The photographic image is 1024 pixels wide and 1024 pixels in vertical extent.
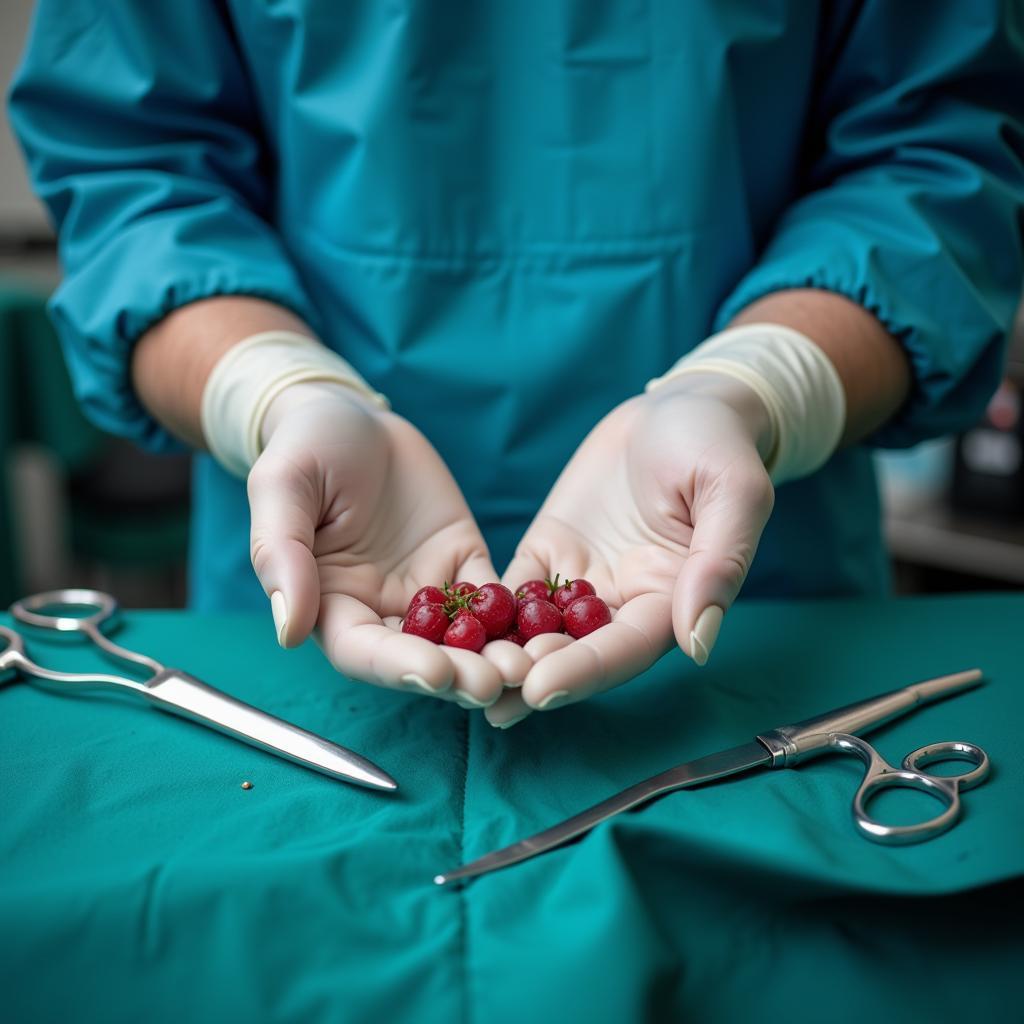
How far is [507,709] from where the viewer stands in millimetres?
807

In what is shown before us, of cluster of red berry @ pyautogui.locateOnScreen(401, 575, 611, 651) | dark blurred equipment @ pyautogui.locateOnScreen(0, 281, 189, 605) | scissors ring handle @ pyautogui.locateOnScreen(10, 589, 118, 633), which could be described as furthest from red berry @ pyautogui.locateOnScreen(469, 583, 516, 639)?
dark blurred equipment @ pyautogui.locateOnScreen(0, 281, 189, 605)

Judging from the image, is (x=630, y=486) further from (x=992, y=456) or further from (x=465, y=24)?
(x=992, y=456)

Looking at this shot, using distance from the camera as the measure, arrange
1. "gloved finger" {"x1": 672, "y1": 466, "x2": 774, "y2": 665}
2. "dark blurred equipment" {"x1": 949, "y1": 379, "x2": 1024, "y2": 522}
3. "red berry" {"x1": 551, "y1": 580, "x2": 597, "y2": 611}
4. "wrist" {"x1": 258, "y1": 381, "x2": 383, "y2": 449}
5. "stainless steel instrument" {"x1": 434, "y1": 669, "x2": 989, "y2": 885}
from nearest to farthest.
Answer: "stainless steel instrument" {"x1": 434, "y1": 669, "x2": 989, "y2": 885} < "gloved finger" {"x1": 672, "y1": 466, "x2": 774, "y2": 665} < "red berry" {"x1": 551, "y1": 580, "x2": 597, "y2": 611} < "wrist" {"x1": 258, "y1": 381, "x2": 383, "y2": 449} < "dark blurred equipment" {"x1": 949, "y1": 379, "x2": 1024, "y2": 522}

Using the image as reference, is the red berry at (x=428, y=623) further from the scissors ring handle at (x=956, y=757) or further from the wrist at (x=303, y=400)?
the scissors ring handle at (x=956, y=757)

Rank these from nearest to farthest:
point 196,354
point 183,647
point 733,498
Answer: point 733,498 → point 183,647 → point 196,354

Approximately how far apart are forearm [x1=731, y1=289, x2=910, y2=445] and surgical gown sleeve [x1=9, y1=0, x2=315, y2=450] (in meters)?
0.56

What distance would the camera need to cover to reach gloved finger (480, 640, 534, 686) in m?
0.80

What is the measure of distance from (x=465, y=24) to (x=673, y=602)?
0.72m

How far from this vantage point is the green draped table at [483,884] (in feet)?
2.06

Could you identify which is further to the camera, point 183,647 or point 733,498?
point 183,647

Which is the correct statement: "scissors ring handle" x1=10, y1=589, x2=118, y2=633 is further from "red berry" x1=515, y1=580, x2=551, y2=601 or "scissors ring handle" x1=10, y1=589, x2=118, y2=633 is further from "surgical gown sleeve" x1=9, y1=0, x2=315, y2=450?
"red berry" x1=515, y1=580, x2=551, y2=601

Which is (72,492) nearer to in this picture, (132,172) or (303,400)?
(132,172)

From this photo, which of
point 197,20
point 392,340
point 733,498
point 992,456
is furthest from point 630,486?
point 992,456

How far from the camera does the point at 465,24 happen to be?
119 centimetres
